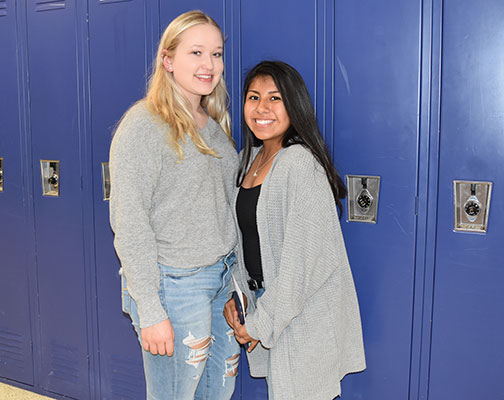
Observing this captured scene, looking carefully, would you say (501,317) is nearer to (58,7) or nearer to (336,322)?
(336,322)

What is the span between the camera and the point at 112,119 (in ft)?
8.28

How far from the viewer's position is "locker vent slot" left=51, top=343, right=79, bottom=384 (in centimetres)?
277

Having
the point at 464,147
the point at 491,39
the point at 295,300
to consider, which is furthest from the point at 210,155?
the point at 491,39

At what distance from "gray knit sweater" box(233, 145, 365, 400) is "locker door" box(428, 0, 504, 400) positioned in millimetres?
428

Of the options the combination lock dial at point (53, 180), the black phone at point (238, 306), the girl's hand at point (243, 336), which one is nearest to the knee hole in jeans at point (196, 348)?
the girl's hand at point (243, 336)

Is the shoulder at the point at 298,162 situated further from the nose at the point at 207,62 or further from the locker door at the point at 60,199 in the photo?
the locker door at the point at 60,199

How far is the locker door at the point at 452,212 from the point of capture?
1827 mm

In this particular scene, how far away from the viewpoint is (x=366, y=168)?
79.9 inches

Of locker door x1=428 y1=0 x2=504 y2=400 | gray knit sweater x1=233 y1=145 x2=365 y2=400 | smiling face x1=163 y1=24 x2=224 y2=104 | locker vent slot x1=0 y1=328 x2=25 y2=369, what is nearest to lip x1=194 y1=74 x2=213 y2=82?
smiling face x1=163 y1=24 x2=224 y2=104

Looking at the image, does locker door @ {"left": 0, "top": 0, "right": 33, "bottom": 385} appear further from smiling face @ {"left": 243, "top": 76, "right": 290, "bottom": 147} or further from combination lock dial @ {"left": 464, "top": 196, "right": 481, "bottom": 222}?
combination lock dial @ {"left": 464, "top": 196, "right": 481, "bottom": 222}

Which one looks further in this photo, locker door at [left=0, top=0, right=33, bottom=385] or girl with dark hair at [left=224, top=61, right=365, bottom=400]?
locker door at [left=0, top=0, right=33, bottom=385]

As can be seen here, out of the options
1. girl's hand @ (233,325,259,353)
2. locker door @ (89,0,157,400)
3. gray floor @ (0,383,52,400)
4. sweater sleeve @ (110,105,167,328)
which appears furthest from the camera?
gray floor @ (0,383,52,400)

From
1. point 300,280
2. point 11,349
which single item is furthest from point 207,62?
point 11,349

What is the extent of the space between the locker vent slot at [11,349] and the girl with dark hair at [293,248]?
164 centimetres
